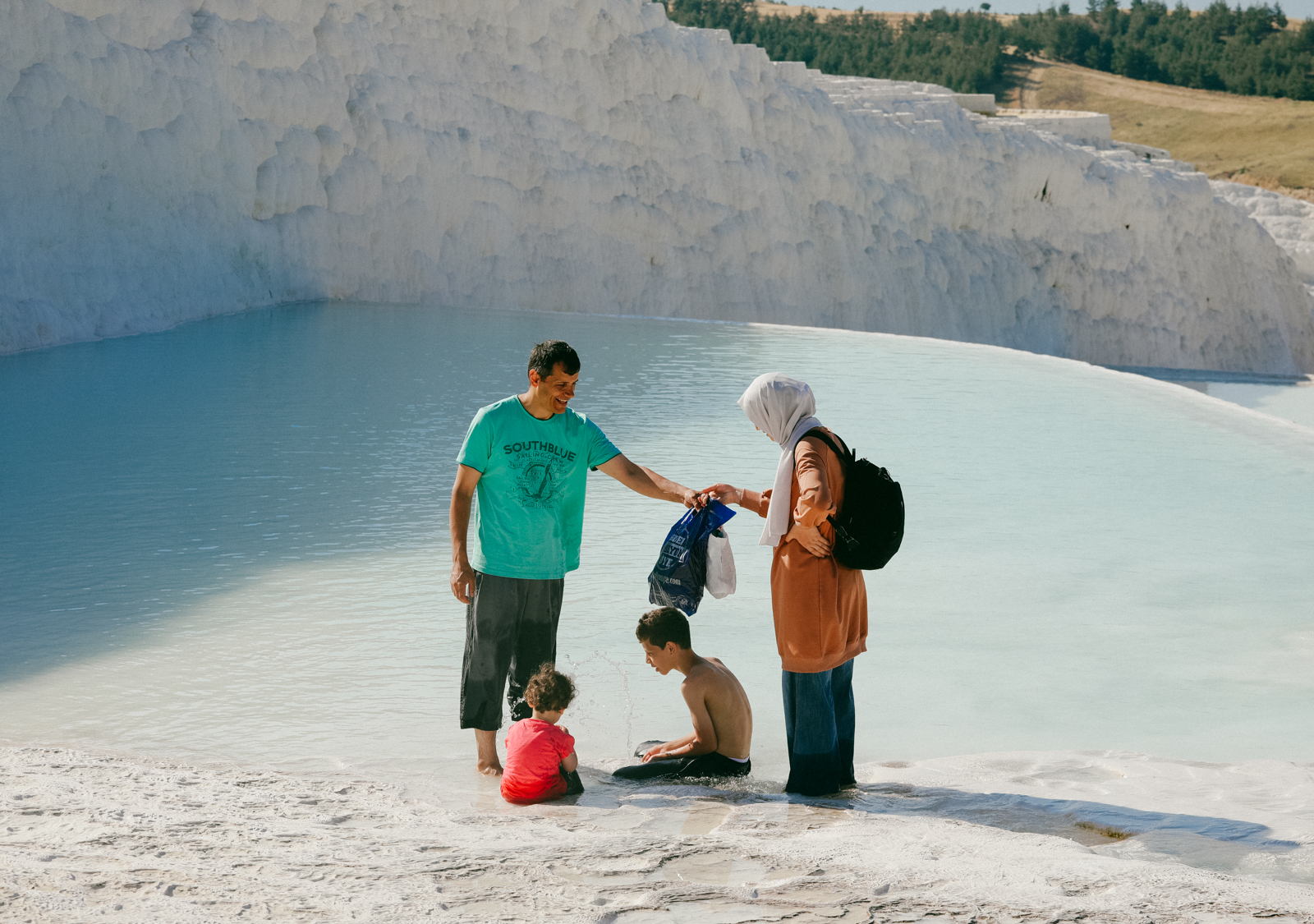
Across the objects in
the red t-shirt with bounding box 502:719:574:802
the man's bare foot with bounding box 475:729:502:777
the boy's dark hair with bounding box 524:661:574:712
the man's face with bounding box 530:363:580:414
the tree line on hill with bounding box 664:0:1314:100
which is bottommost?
the man's bare foot with bounding box 475:729:502:777

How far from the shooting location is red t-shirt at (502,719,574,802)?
3041 millimetres

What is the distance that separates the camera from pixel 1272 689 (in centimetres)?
421

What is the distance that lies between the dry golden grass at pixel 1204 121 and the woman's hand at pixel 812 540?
3855cm

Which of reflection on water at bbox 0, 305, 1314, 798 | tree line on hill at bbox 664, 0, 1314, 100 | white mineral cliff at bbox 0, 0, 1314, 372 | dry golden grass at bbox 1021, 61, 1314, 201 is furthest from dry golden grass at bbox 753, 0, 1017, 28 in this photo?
reflection on water at bbox 0, 305, 1314, 798

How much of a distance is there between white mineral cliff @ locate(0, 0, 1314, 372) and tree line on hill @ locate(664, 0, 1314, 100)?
32557mm

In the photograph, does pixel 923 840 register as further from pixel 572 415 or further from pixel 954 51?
pixel 954 51

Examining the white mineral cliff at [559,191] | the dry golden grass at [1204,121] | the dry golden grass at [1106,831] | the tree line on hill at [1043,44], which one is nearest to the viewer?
the dry golden grass at [1106,831]

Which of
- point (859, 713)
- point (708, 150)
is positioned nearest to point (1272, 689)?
point (859, 713)

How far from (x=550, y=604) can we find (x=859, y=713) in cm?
133

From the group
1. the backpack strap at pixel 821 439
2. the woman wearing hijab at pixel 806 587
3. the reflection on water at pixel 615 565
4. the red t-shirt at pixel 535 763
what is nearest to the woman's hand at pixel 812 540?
the woman wearing hijab at pixel 806 587

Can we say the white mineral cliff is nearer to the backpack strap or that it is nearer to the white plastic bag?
the white plastic bag

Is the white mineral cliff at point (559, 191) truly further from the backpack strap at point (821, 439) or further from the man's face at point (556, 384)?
the backpack strap at point (821, 439)

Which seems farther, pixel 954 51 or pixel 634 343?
pixel 954 51

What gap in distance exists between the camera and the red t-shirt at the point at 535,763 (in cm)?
304
